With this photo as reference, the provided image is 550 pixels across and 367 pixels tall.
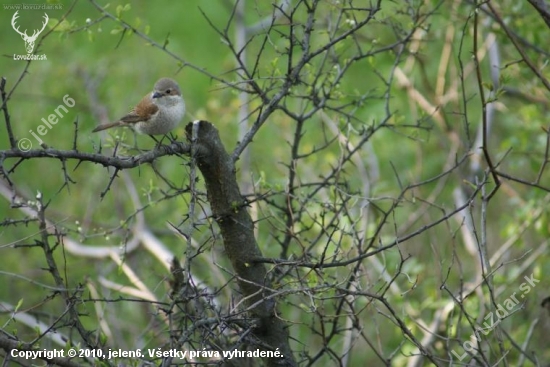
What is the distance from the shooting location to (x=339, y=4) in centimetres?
403

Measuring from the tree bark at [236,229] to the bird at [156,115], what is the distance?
1188mm

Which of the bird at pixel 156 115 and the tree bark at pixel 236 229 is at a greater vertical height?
the bird at pixel 156 115

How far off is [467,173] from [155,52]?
4.84 meters

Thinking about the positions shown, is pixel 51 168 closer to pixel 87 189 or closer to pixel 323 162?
pixel 87 189

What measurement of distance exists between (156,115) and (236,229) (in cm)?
131

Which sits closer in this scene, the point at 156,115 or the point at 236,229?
the point at 236,229

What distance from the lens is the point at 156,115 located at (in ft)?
14.9

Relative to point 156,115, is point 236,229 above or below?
below

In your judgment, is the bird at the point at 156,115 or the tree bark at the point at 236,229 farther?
the bird at the point at 156,115

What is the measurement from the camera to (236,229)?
11.6 ft

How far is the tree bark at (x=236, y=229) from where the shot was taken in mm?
3361

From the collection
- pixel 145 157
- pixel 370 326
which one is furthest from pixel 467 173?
pixel 145 157

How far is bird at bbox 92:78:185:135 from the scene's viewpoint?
14.9ft

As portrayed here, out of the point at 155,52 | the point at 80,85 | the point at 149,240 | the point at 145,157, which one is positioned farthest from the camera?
the point at 155,52
